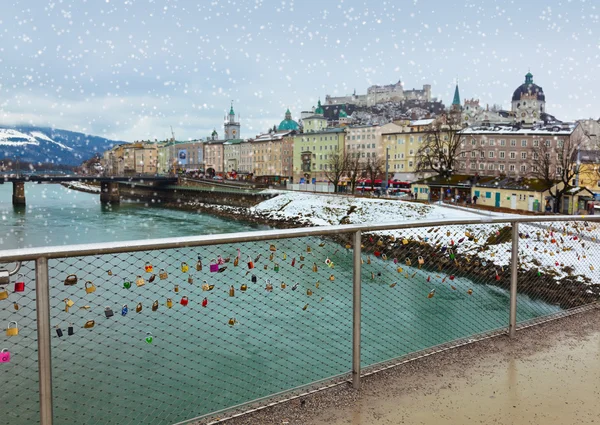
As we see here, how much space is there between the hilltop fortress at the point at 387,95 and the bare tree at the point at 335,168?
7260 cm

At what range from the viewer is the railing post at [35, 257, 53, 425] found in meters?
2.28

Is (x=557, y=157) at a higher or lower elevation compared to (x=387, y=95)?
lower

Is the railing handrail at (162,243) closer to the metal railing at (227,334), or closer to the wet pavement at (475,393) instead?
the metal railing at (227,334)

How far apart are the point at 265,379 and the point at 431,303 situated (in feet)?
21.1

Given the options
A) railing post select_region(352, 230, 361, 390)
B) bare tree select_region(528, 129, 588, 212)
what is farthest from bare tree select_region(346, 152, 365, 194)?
railing post select_region(352, 230, 361, 390)

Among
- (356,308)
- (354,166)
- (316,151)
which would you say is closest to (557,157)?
(354,166)

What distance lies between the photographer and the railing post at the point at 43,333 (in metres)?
2.28

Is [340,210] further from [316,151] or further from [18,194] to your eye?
[316,151]

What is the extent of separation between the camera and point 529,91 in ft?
360

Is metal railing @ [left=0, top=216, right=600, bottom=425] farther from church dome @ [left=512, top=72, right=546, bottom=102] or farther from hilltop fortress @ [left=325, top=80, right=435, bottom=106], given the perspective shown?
hilltop fortress @ [left=325, top=80, right=435, bottom=106]

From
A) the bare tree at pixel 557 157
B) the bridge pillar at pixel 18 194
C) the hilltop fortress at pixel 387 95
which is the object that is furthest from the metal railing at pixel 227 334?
the hilltop fortress at pixel 387 95

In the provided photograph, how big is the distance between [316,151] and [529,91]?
55.3 metres

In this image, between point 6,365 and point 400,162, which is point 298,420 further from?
point 400,162

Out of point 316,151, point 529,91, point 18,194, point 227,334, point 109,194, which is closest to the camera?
point 227,334
